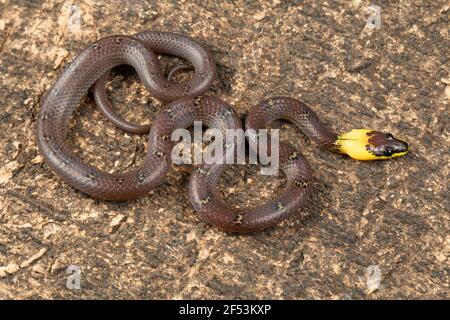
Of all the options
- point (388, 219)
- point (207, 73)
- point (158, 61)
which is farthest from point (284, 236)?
point (158, 61)

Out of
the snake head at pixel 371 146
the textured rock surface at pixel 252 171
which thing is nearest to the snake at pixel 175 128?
the snake head at pixel 371 146

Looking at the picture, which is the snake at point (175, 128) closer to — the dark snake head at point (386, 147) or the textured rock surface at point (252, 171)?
the dark snake head at point (386, 147)

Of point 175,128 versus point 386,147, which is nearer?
point 386,147

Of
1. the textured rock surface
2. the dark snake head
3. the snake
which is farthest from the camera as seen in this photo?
the dark snake head

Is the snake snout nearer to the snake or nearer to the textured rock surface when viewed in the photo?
the snake

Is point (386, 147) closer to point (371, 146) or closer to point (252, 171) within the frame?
point (371, 146)

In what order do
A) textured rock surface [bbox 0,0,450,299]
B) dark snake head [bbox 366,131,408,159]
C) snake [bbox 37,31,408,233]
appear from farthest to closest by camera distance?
dark snake head [bbox 366,131,408,159]
snake [bbox 37,31,408,233]
textured rock surface [bbox 0,0,450,299]

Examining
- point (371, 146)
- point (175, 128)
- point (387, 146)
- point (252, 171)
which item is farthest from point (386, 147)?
point (175, 128)

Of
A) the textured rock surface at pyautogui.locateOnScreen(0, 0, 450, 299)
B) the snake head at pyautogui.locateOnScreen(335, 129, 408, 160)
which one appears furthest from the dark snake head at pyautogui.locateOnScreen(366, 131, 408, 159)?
the textured rock surface at pyautogui.locateOnScreen(0, 0, 450, 299)

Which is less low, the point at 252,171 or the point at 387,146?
the point at 387,146
